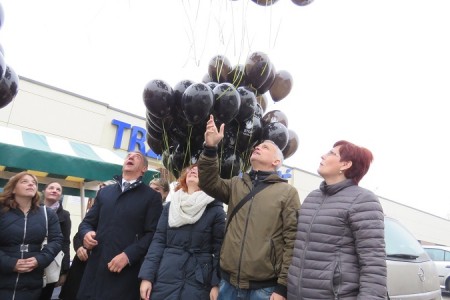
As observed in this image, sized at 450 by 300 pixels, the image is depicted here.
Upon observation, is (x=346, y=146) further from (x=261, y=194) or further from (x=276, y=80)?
(x=276, y=80)

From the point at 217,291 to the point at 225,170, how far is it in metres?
1.06

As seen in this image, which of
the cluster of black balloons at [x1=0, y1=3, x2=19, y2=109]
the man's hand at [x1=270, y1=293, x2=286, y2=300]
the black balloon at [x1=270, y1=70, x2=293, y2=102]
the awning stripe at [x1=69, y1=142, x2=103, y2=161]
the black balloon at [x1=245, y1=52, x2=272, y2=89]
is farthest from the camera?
the awning stripe at [x1=69, y1=142, x2=103, y2=161]

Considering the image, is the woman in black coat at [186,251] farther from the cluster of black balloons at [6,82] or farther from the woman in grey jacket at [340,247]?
the cluster of black balloons at [6,82]

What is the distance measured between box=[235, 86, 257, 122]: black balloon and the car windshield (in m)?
1.62

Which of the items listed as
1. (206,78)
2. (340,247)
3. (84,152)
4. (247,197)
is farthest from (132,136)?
(340,247)

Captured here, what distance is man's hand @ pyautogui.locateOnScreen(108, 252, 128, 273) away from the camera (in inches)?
90.0

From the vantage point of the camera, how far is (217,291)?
83.4 inches

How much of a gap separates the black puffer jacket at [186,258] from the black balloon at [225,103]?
0.72 metres

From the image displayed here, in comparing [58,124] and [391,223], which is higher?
[58,124]

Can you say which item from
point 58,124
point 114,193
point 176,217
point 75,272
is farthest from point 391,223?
point 58,124

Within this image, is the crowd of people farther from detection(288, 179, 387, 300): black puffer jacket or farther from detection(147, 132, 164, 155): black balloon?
detection(147, 132, 164, 155): black balloon

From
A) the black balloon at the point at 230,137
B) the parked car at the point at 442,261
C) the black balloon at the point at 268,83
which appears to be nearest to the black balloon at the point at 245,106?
the black balloon at the point at 230,137

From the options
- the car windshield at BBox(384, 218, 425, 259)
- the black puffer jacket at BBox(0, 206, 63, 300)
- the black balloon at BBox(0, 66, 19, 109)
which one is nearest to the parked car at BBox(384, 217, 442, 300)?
the car windshield at BBox(384, 218, 425, 259)

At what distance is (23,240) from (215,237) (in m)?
1.48
